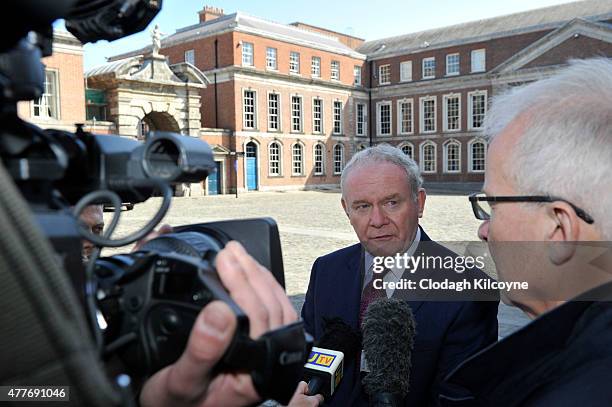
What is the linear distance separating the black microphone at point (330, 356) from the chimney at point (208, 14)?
→ 4089 centimetres

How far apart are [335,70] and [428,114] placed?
26.5ft

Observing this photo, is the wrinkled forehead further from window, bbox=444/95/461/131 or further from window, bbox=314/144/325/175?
window, bbox=444/95/461/131

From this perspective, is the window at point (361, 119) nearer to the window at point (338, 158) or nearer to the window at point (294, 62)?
the window at point (338, 158)

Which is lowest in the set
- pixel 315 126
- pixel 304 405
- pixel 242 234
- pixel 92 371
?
pixel 304 405

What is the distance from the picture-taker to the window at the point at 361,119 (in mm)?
43531

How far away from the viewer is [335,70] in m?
41.4

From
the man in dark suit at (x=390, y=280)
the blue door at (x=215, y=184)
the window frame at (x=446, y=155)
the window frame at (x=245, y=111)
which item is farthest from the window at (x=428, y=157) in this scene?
the man in dark suit at (x=390, y=280)

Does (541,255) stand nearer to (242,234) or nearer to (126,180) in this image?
(242,234)

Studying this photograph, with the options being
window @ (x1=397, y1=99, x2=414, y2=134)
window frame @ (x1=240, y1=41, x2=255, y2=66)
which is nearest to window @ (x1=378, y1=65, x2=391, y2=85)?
window @ (x1=397, y1=99, x2=414, y2=134)

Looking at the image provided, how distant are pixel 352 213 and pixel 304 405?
1318 millimetres

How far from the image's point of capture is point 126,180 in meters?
0.94

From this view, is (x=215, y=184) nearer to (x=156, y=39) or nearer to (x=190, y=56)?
(x=156, y=39)

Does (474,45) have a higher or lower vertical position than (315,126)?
higher

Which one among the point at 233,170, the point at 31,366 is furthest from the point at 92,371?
the point at 233,170
